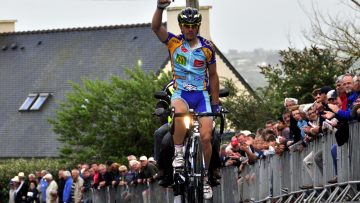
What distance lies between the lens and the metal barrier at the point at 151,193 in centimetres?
2873

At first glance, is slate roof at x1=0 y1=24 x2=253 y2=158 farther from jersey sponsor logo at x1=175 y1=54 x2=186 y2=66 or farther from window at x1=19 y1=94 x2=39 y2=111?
jersey sponsor logo at x1=175 y1=54 x2=186 y2=66

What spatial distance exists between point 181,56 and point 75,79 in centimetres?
6238

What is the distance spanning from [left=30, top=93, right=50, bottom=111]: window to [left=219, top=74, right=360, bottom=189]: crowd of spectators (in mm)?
52989

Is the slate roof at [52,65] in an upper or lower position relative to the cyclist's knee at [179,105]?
upper

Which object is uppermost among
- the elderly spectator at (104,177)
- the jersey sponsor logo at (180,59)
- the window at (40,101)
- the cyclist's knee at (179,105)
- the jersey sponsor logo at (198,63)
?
the window at (40,101)

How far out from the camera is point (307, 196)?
24281mm

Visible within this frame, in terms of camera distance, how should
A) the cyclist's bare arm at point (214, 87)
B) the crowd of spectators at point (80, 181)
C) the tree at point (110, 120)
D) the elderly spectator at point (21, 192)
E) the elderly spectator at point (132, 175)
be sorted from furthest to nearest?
the tree at point (110, 120), the elderly spectator at point (21, 192), the elderly spectator at point (132, 175), the crowd of spectators at point (80, 181), the cyclist's bare arm at point (214, 87)

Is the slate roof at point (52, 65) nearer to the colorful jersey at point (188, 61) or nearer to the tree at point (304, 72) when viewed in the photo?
the tree at point (304, 72)

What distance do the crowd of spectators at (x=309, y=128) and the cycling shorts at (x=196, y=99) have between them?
2.03 meters

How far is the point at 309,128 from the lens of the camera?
79.4 ft

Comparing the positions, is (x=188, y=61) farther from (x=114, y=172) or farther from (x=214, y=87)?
(x=114, y=172)

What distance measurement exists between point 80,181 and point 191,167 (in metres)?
24.8

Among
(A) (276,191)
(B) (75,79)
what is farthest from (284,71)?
(B) (75,79)

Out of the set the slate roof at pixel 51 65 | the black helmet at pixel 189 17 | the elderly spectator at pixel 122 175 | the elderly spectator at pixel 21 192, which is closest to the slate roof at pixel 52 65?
the slate roof at pixel 51 65
